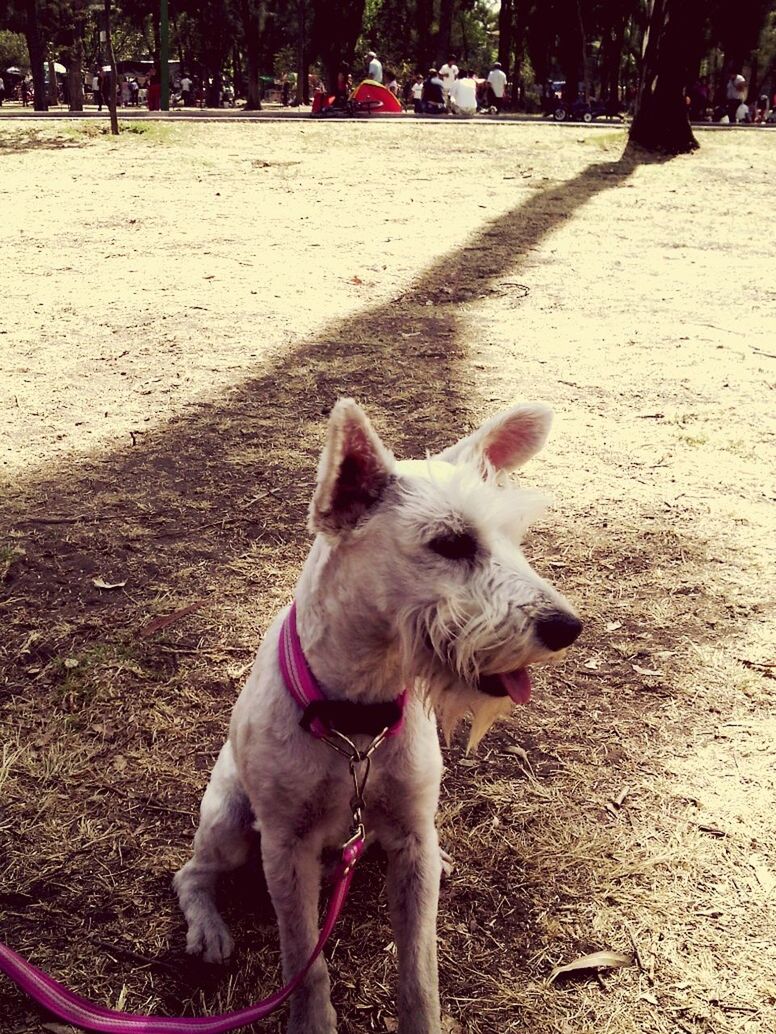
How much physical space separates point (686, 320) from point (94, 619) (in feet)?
20.1

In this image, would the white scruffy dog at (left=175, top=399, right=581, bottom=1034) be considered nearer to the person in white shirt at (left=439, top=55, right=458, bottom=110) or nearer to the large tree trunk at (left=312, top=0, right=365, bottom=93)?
the person in white shirt at (left=439, top=55, right=458, bottom=110)

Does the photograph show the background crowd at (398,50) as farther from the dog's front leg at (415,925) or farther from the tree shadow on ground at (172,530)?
the dog's front leg at (415,925)

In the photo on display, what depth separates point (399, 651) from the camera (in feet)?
6.99

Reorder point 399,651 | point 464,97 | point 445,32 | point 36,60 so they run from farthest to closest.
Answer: point 445,32
point 36,60
point 464,97
point 399,651

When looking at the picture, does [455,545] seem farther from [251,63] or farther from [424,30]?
[424,30]

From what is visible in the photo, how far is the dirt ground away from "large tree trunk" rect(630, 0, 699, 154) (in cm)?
704

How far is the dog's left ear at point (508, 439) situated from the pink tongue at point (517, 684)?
0.54 m

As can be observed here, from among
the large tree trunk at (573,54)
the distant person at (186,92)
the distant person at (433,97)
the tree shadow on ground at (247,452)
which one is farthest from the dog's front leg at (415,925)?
the distant person at (186,92)

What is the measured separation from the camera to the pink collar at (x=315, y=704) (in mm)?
2186

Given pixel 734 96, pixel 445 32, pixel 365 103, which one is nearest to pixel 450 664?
pixel 365 103

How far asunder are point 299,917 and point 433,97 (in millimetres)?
33432

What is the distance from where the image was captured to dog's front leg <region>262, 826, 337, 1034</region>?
89.7 inches

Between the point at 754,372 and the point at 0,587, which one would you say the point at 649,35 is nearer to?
the point at 754,372

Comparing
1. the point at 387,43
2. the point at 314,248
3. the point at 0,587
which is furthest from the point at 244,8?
the point at 0,587
